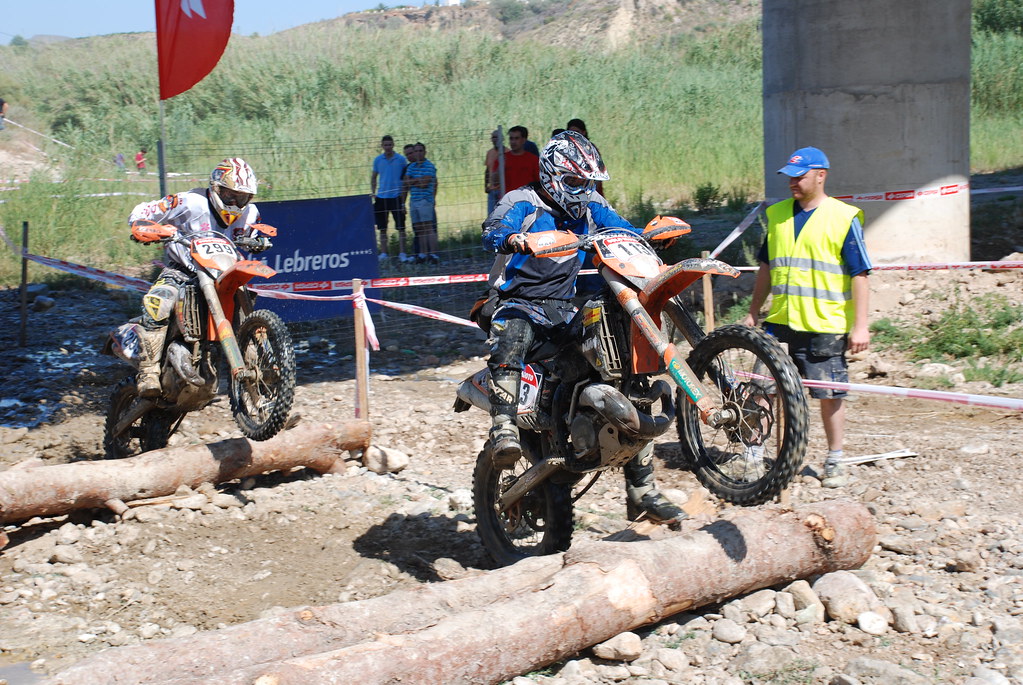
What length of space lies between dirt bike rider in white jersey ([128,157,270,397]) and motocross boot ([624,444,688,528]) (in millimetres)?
3292

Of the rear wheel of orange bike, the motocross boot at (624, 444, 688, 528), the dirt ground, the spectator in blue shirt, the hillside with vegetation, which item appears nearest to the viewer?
the rear wheel of orange bike

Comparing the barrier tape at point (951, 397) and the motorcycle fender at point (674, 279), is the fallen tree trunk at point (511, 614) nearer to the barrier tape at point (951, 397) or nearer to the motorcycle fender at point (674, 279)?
the barrier tape at point (951, 397)

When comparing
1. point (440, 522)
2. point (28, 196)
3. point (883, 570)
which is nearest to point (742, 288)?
point (440, 522)

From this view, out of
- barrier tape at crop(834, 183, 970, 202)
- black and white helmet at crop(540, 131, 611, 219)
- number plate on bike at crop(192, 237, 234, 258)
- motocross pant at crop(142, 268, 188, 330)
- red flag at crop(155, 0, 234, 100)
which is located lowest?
motocross pant at crop(142, 268, 188, 330)

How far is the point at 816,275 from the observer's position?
21.7 ft

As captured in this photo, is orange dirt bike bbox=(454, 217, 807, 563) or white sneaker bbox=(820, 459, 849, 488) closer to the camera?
orange dirt bike bbox=(454, 217, 807, 563)

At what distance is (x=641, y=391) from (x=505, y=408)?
0.68 metres

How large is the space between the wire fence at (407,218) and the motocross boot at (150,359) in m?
4.79

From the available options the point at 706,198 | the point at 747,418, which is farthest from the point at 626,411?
the point at 706,198

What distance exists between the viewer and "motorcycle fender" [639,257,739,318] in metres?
4.71

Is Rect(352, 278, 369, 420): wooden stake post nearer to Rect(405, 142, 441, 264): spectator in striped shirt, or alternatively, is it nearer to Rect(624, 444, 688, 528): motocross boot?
Rect(624, 444, 688, 528): motocross boot

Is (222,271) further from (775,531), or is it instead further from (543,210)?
(775,531)

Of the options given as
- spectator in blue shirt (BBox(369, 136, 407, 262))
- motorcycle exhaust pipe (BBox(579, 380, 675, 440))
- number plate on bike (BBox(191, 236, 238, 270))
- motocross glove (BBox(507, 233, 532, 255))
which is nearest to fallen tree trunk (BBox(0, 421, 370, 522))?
number plate on bike (BBox(191, 236, 238, 270))

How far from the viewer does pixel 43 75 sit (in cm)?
3700
